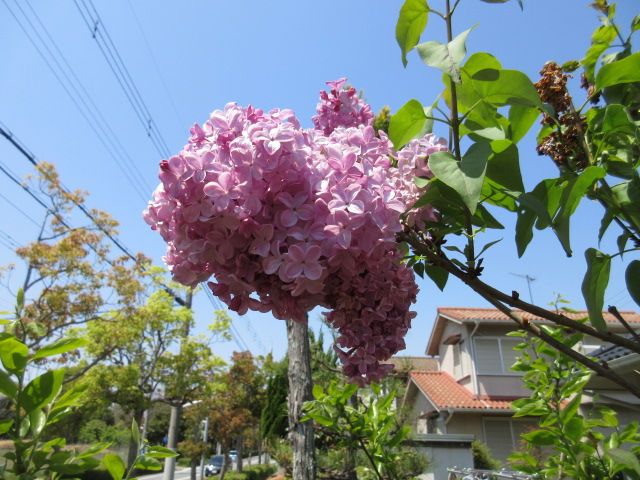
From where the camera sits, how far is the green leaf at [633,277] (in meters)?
1.05

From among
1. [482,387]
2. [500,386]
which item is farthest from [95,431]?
[500,386]

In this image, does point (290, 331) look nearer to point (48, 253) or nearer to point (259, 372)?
point (48, 253)

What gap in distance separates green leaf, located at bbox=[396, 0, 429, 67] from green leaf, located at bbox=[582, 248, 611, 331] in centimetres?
57

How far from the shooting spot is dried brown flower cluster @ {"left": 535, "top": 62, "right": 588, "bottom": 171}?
1195 millimetres

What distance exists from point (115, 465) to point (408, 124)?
3.50 feet

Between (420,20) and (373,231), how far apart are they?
49 cm

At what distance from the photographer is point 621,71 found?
3.26 ft

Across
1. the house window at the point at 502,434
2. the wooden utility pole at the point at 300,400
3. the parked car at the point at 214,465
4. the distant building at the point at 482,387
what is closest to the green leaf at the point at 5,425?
the wooden utility pole at the point at 300,400

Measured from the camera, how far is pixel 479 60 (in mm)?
910

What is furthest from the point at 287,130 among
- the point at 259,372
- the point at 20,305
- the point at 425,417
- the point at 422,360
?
the point at 422,360

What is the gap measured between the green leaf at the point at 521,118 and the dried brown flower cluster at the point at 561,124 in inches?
8.1

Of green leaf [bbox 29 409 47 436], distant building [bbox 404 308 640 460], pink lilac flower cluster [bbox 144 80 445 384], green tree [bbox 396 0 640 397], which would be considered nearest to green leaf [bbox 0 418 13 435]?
green leaf [bbox 29 409 47 436]

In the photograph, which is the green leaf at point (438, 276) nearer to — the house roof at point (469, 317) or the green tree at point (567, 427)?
the green tree at point (567, 427)

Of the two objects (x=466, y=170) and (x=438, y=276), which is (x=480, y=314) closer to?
(x=438, y=276)
